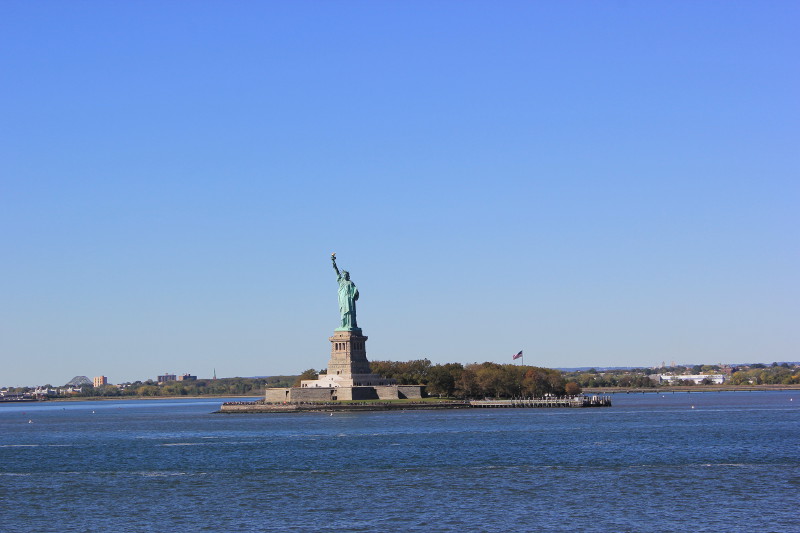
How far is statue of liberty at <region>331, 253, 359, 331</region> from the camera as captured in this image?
120938 millimetres

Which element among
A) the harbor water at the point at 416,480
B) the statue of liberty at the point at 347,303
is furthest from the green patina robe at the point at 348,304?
the harbor water at the point at 416,480

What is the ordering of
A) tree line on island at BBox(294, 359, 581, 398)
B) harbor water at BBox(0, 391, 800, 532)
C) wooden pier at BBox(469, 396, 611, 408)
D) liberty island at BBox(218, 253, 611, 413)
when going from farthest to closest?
tree line on island at BBox(294, 359, 581, 398)
wooden pier at BBox(469, 396, 611, 408)
liberty island at BBox(218, 253, 611, 413)
harbor water at BBox(0, 391, 800, 532)

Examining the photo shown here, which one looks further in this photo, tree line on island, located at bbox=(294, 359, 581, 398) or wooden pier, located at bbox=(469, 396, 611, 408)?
tree line on island, located at bbox=(294, 359, 581, 398)

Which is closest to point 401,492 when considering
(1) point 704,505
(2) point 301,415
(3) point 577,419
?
(1) point 704,505

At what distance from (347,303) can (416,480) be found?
72359 mm

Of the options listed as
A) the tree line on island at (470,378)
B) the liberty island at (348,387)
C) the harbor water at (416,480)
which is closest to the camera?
the harbor water at (416,480)

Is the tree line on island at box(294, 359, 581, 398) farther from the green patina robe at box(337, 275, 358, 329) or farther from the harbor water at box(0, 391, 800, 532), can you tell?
the harbor water at box(0, 391, 800, 532)

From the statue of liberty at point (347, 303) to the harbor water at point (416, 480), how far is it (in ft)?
118

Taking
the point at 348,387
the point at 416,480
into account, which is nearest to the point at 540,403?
the point at 348,387

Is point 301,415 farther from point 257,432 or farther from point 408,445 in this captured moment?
point 408,445

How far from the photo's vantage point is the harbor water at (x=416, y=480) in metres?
38.6

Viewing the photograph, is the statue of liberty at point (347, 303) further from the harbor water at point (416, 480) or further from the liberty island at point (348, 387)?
the harbor water at point (416, 480)

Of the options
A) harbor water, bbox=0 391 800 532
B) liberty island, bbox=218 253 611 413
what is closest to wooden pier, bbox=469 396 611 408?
liberty island, bbox=218 253 611 413

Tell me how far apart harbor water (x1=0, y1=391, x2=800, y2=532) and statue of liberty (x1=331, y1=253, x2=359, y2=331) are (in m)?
35.9
